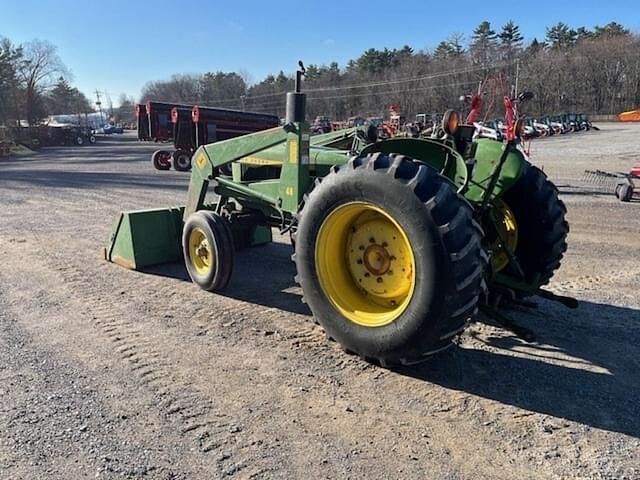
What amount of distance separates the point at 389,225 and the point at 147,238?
11.7 ft

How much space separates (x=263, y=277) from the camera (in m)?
5.95

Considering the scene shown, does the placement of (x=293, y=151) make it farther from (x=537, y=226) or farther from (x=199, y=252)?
(x=537, y=226)

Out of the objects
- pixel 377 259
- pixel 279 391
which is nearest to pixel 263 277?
pixel 377 259

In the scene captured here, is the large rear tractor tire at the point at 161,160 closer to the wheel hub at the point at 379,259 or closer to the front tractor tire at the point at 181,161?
the front tractor tire at the point at 181,161

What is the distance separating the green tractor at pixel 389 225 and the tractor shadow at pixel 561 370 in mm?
248

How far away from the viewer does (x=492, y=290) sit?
4176mm

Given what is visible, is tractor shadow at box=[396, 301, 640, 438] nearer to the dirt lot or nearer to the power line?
the dirt lot

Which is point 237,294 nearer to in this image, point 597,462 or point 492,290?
point 492,290

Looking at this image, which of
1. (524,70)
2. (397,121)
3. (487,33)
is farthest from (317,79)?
(397,121)

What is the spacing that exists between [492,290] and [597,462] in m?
1.64

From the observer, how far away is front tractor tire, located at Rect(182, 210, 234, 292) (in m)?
5.22

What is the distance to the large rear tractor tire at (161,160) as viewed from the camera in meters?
20.2

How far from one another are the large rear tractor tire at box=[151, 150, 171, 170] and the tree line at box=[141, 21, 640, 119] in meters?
34.5

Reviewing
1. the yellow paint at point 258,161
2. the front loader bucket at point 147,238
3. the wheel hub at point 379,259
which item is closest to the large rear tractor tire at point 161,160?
the front loader bucket at point 147,238
